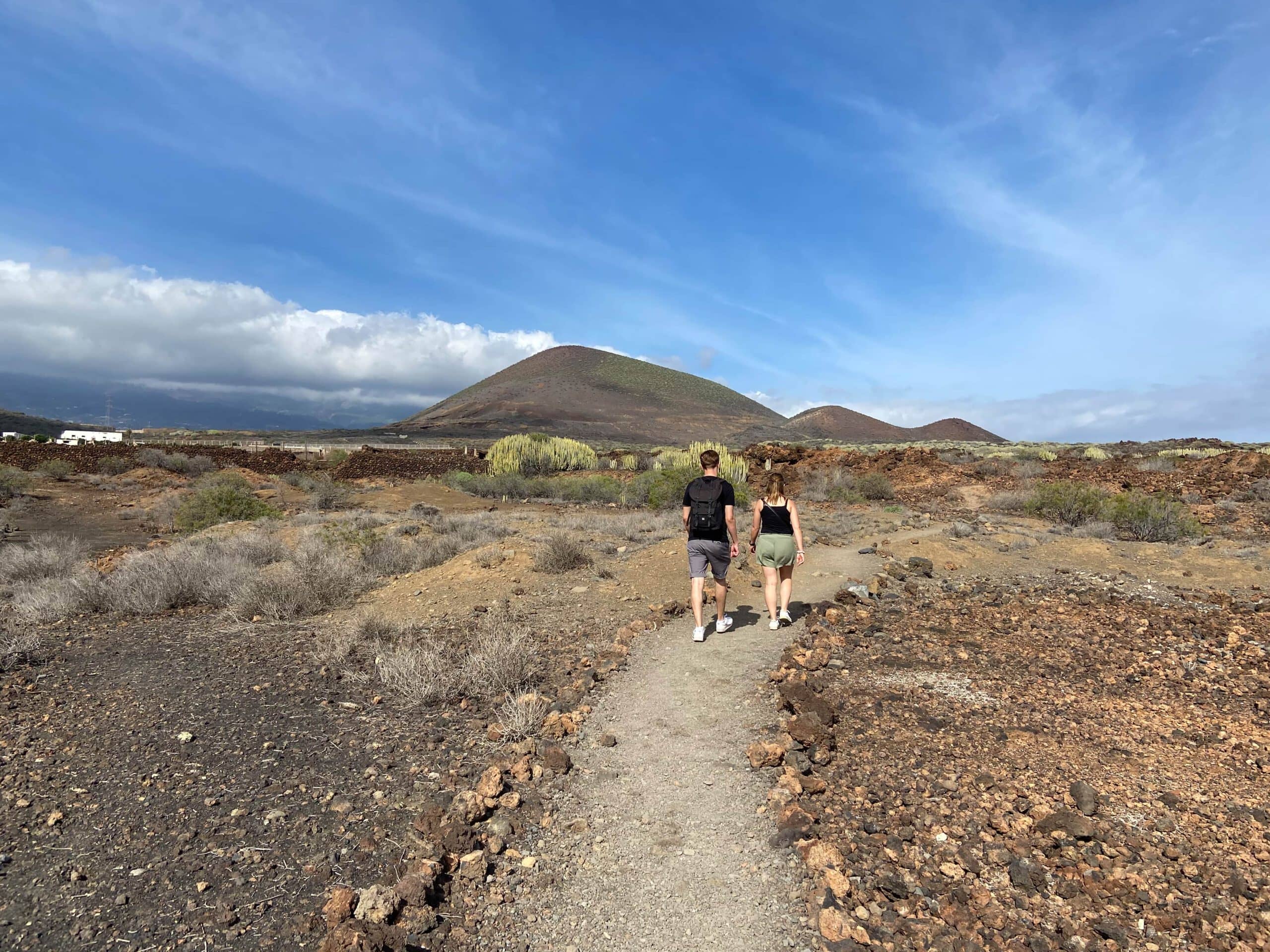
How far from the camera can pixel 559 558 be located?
947cm

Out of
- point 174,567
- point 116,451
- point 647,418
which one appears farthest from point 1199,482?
point 647,418

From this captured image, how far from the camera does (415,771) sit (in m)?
3.91

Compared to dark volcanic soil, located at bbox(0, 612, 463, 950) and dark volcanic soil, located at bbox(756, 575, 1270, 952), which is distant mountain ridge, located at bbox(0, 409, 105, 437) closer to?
dark volcanic soil, located at bbox(0, 612, 463, 950)

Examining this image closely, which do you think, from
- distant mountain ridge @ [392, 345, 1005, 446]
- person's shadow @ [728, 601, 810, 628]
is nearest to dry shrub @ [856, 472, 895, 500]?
person's shadow @ [728, 601, 810, 628]

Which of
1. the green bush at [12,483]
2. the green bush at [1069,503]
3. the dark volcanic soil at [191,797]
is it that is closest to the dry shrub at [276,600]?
the dark volcanic soil at [191,797]

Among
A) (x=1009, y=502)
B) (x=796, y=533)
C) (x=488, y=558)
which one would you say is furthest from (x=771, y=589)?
(x=1009, y=502)

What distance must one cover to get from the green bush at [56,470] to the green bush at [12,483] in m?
1.57

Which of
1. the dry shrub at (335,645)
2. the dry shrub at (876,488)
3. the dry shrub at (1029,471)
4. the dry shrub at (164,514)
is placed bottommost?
the dry shrub at (164,514)

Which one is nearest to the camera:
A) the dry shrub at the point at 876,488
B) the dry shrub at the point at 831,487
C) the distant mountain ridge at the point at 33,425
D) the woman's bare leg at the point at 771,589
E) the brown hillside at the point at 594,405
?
the woman's bare leg at the point at 771,589

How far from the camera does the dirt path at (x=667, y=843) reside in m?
2.62

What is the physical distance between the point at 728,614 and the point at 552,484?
773 inches

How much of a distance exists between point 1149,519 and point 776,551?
11.1m

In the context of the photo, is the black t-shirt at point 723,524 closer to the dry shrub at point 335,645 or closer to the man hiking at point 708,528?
the man hiking at point 708,528

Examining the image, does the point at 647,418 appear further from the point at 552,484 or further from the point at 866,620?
the point at 866,620
